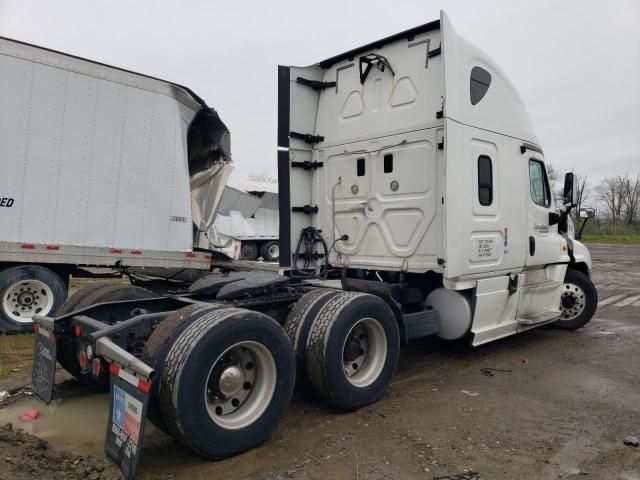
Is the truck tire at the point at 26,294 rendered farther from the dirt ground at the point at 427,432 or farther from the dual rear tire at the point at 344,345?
the dual rear tire at the point at 344,345

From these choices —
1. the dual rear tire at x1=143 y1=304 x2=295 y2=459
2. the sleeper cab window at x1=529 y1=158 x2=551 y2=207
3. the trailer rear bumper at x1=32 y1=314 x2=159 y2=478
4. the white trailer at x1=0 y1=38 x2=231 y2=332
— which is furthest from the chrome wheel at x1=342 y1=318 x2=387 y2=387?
the white trailer at x1=0 y1=38 x2=231 y2=332

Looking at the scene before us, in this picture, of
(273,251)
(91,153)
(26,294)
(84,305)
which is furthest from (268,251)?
(84,305)

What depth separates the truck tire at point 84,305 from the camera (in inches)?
157

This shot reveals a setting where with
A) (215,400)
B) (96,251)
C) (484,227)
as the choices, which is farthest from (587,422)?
(96,251)

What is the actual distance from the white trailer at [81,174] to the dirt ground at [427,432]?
1.63m

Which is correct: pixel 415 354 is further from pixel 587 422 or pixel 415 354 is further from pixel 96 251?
pixel 96 251

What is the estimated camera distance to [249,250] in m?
20.7

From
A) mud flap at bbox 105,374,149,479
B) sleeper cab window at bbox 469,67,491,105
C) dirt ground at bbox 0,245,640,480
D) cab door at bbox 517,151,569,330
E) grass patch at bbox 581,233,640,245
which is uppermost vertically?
grass patch at bbox 581,233,640,245

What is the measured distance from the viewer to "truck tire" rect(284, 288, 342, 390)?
414cm

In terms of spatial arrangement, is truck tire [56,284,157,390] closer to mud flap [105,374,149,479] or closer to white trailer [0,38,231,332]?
mud flap [105,374,149,479]

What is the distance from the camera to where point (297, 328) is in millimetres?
4207

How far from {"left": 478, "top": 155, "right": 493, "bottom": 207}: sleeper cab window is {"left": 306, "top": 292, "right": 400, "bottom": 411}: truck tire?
6.20ft

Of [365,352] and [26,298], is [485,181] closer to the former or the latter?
[365,352]

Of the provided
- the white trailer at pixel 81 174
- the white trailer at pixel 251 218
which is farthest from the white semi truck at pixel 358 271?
the white trailer at pixel 251 218
